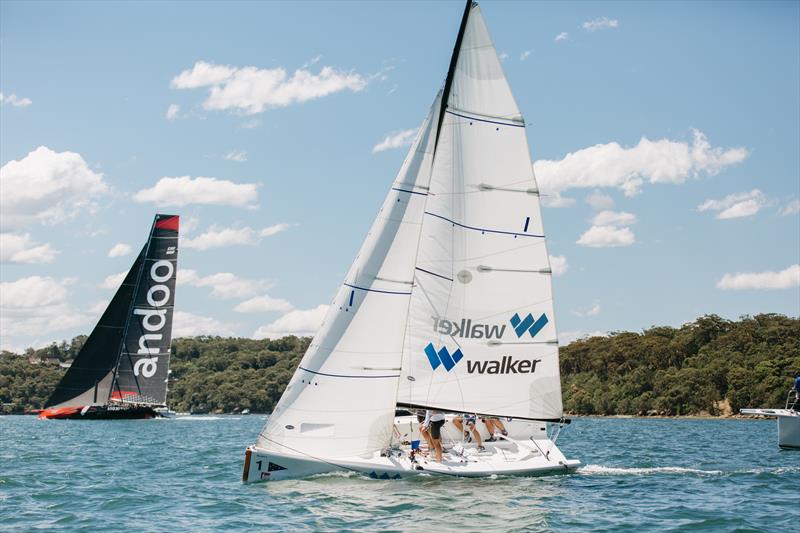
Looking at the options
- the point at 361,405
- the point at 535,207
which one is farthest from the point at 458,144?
the point at 361,405

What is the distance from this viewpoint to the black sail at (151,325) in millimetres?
70438

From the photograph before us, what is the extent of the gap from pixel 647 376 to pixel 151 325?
5434cm

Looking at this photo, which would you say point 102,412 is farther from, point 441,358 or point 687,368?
point 687,368

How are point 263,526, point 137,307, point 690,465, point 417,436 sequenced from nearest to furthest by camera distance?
point 263,526, point 417,436, point 690,465, point 137,307

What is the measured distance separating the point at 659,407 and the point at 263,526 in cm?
8230

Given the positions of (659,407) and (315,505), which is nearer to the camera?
(315,505)

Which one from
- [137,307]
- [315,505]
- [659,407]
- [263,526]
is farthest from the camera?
[659,407]

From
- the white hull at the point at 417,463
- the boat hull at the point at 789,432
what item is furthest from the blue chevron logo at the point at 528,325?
the boat hull at the point at 789,432

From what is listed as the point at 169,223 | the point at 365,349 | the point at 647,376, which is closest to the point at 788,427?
the point at 365,349

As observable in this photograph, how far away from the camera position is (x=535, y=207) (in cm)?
2245

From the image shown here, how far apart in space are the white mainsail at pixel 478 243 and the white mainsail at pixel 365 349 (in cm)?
50

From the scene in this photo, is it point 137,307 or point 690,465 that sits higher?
point 137,307

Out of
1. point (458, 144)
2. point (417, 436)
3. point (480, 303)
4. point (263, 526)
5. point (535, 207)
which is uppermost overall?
point (458, 144)

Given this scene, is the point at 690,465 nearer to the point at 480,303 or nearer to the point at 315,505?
the point at 480,303
